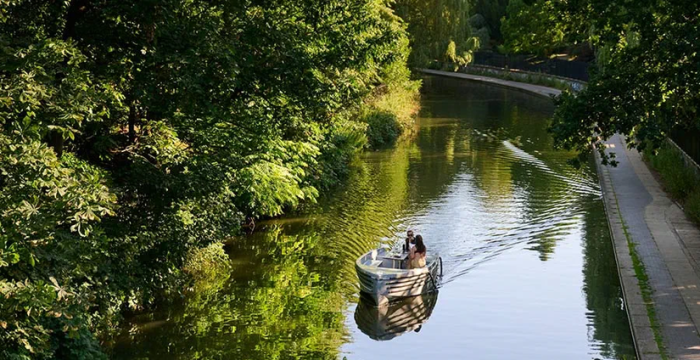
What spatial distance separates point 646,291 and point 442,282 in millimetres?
5092

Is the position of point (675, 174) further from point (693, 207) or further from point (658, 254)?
point (658, 254)

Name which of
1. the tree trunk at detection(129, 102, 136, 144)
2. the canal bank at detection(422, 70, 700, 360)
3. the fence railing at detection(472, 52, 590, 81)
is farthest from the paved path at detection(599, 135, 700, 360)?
the fence railing at detection(472, 52, 590, 81)

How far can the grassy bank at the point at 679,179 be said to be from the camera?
26469 mm

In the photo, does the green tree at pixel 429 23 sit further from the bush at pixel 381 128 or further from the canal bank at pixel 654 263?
the canal bank at pixel 654 263

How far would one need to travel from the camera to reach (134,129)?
1889cm

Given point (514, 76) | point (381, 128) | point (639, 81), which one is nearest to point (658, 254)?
point (639, 81)

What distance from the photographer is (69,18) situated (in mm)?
16422

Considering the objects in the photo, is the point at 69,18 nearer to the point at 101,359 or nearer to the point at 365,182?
the point at 101,359

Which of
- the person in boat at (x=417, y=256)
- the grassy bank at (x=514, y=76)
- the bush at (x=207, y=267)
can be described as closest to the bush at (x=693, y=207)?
the person in boat at (x=417, y=256)

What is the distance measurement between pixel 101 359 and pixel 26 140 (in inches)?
166

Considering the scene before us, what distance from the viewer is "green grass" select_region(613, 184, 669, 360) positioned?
15.8 metres

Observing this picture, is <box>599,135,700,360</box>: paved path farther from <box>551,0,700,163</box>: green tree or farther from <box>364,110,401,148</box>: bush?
<box>364,110,401,148</box>: bush

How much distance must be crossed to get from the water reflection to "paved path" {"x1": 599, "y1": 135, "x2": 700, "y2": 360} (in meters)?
4.32

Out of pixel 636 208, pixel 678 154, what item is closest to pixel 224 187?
pixel 636 208
